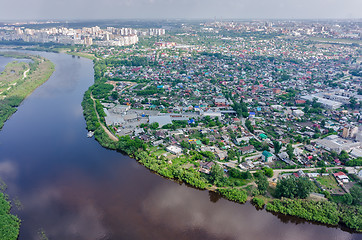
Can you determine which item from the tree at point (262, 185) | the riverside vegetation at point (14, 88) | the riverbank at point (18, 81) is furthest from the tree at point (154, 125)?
the riverbank at point (18, 81)

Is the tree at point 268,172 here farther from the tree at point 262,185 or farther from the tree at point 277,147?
the tree at point 277,147

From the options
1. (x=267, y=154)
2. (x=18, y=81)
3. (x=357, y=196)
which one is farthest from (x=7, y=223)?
(x=18, y=81)

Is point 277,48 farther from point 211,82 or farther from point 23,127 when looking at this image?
point 23,127

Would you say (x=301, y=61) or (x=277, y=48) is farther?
(x=277, y=48)

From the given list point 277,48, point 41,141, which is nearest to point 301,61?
point 277,48

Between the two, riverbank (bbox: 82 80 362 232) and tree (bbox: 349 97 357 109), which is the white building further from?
tree (bbox: 349 97 357 109)
